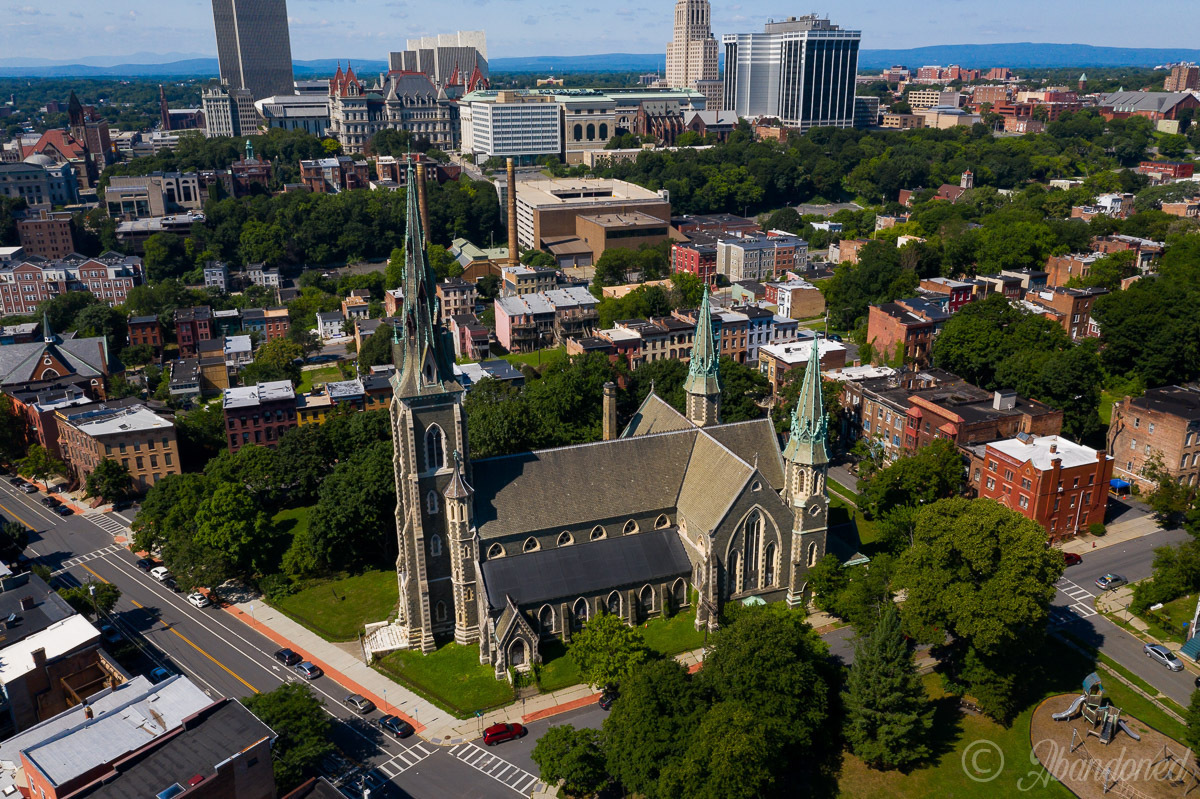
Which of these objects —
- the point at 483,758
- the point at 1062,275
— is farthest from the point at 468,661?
the point at 1062,275

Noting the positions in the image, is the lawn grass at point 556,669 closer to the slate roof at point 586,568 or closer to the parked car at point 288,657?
the slate roof at point 586,568

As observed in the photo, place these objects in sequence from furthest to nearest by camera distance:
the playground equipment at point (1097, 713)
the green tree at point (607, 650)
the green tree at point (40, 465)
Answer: the green tree at point (40, 465) < the green tree at point (607, 650) < the playground equipment at point (1097, 713)

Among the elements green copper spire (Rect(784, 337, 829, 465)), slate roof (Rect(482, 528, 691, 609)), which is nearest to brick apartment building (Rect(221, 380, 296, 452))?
slate roof (Rect(482, 528, 691, 609))

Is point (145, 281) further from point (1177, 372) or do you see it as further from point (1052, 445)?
point (1177, 372)

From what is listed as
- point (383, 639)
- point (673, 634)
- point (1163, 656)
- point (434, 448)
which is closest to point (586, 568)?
point (673, 634)

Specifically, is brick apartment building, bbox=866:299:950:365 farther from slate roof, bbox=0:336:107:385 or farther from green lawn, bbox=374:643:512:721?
slate roof, bbox=0:336:107:385

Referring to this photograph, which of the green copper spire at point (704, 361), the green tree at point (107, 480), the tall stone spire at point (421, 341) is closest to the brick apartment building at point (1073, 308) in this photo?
the green copper spire at point (704, 361)

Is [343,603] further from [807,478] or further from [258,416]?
[807,478]
